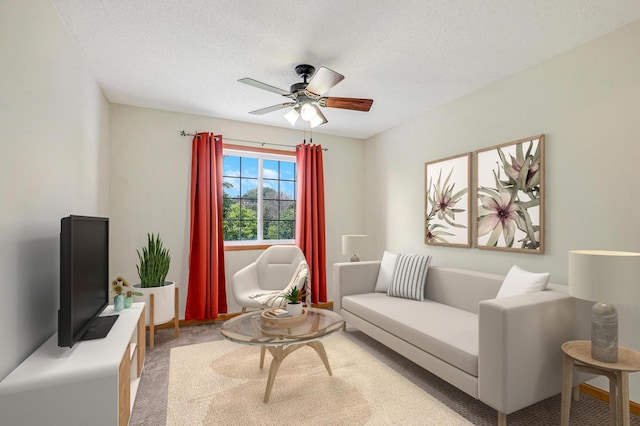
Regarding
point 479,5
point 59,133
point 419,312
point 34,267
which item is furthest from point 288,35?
point 419,312

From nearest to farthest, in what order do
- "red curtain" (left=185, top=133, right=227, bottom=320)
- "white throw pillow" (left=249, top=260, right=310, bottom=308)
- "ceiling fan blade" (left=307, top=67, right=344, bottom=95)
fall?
"ceiling fan blade" (left=307, top=67, right=344, bottom=95) → "white throw pillow" (left=249, top=260, right=310, bottom=308) → "red curtain" (left=185, top=133, right=227, bottom=320)

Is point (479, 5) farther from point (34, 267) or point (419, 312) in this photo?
point (34, 267)

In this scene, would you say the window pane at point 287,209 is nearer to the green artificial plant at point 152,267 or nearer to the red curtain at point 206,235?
the red curtain at point 206,235

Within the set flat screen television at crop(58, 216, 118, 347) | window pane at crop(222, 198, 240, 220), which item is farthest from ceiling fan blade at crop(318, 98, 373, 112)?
window pane at crop(222, 198, 240, 220)

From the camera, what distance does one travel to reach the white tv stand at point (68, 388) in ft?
4.55

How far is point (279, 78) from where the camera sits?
3.00 metres

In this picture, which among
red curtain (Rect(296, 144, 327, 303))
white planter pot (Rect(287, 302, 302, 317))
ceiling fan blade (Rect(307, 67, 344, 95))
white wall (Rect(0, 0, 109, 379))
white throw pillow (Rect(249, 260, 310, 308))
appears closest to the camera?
white wall (Rect(0, 0, 109, 379))

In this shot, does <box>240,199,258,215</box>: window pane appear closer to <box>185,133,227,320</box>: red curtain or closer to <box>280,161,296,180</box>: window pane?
<box>185,133,227,320</box>: red curtain

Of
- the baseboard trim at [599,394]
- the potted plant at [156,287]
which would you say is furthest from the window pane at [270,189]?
the baseboard trim at [599,394]

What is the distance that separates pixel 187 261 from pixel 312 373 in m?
2.21

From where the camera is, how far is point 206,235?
387 centimetres

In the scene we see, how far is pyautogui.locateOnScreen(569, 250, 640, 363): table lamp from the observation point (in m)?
1.62

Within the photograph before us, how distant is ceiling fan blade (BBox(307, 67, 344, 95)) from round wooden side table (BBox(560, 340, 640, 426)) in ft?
7.37

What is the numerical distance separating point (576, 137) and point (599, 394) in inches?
73.9
